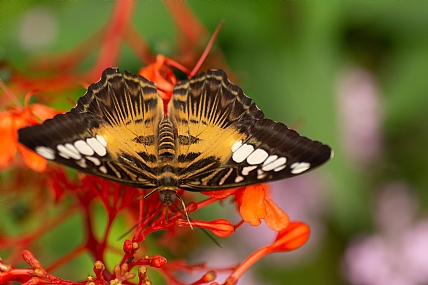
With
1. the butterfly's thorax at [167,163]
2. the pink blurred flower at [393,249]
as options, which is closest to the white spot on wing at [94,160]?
the butterfly's thorax at [167,163]

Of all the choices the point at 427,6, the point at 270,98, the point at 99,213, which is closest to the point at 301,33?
the point at 270,98

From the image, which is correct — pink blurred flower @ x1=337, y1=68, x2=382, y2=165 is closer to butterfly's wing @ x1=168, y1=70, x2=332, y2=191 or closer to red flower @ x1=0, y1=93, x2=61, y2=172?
butterfly's wing @ x1=168, y1=70, x2=332, y2=191

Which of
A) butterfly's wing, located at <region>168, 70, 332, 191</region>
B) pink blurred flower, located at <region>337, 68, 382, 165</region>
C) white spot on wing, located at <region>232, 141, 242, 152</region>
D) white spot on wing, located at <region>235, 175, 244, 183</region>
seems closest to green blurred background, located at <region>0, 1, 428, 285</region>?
pink blurred flower, located at <region>337, 68, 382, 165</region>

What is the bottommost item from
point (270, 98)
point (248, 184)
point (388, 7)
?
point (248, 184)

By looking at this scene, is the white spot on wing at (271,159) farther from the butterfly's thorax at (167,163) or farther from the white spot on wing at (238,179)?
the butterfly's thorax at (167,163)

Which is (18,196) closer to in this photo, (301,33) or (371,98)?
(301,33)

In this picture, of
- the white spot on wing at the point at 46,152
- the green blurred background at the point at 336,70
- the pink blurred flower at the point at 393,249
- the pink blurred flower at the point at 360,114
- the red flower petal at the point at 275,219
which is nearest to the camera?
the white spot on wing at the point at 46,152

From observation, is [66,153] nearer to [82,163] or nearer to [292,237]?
[82,163]

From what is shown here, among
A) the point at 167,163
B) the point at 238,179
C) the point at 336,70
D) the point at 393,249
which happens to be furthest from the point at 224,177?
the point at 393,249
